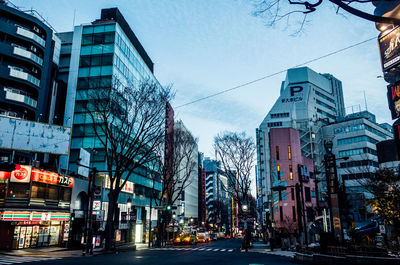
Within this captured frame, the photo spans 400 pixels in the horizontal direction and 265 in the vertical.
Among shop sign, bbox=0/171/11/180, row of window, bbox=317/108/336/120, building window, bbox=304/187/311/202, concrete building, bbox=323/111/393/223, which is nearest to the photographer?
shop sign, bbox=0/171/11/180

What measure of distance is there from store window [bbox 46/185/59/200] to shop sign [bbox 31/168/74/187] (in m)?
0.64

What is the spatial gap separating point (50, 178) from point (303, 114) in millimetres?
71731

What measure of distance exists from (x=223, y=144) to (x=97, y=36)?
1159 inches

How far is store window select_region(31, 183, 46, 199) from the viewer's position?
95.2 ft

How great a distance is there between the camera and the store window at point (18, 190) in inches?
1082

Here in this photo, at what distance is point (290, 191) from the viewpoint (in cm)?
4766

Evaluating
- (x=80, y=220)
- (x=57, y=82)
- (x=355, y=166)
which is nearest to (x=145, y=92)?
(x=80, y=220)

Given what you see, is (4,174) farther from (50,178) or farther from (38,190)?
(50,178)

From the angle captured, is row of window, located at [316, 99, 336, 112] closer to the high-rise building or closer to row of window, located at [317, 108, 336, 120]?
row of window, located at [317, 108, 336, 120]

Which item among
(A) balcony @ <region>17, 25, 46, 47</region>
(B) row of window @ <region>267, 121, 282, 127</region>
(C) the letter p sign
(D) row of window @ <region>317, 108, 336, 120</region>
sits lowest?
(A) balcony @ <region>17, 25, 46, 47</region>

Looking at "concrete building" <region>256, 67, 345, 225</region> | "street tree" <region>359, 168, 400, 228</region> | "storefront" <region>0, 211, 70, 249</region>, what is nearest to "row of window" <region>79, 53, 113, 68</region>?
"storefront" <region>0, 211, 70, 249</region>

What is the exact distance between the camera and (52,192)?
31844 millimetres

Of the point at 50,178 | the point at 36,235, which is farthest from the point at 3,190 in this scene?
the point at 36,235

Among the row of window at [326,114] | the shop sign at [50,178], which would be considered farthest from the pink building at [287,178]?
the row of window at [326,114]
